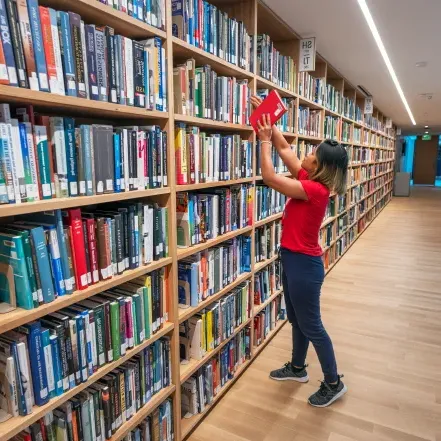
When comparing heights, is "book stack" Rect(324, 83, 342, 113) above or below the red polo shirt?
above

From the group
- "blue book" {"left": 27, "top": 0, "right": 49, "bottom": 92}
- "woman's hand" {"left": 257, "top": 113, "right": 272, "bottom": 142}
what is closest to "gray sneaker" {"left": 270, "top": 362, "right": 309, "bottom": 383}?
"woman's hand" {"left": 257, "top": 113, "right": 272, "bottom": 142}

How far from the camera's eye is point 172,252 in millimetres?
1685

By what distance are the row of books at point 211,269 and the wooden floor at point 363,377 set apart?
0.76m

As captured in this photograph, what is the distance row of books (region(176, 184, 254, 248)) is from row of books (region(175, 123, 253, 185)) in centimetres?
10

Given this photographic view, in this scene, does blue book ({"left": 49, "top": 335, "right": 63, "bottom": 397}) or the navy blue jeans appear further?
the navy blue jeans

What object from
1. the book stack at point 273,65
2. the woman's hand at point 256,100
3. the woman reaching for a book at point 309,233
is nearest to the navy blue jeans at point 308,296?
the woman reaching for a book at point 309,233

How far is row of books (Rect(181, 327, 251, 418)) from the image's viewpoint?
1987 millimetres

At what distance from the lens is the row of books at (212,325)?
1964mm

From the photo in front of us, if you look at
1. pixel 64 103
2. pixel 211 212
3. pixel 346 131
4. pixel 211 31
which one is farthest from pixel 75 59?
pixel 346 131

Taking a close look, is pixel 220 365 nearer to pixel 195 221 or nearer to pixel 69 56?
pixel 195 221

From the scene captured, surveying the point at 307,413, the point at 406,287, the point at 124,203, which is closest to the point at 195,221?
the point at 124,203

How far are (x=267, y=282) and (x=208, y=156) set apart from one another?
1.31m

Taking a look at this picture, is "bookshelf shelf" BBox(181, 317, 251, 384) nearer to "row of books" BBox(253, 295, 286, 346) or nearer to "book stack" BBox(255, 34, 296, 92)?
"row of books" BBox(253, 295, 286, 346)

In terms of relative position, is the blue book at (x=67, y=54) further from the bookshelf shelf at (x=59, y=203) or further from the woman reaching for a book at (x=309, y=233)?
the woman reaching for a book at (x=309, y=233)
